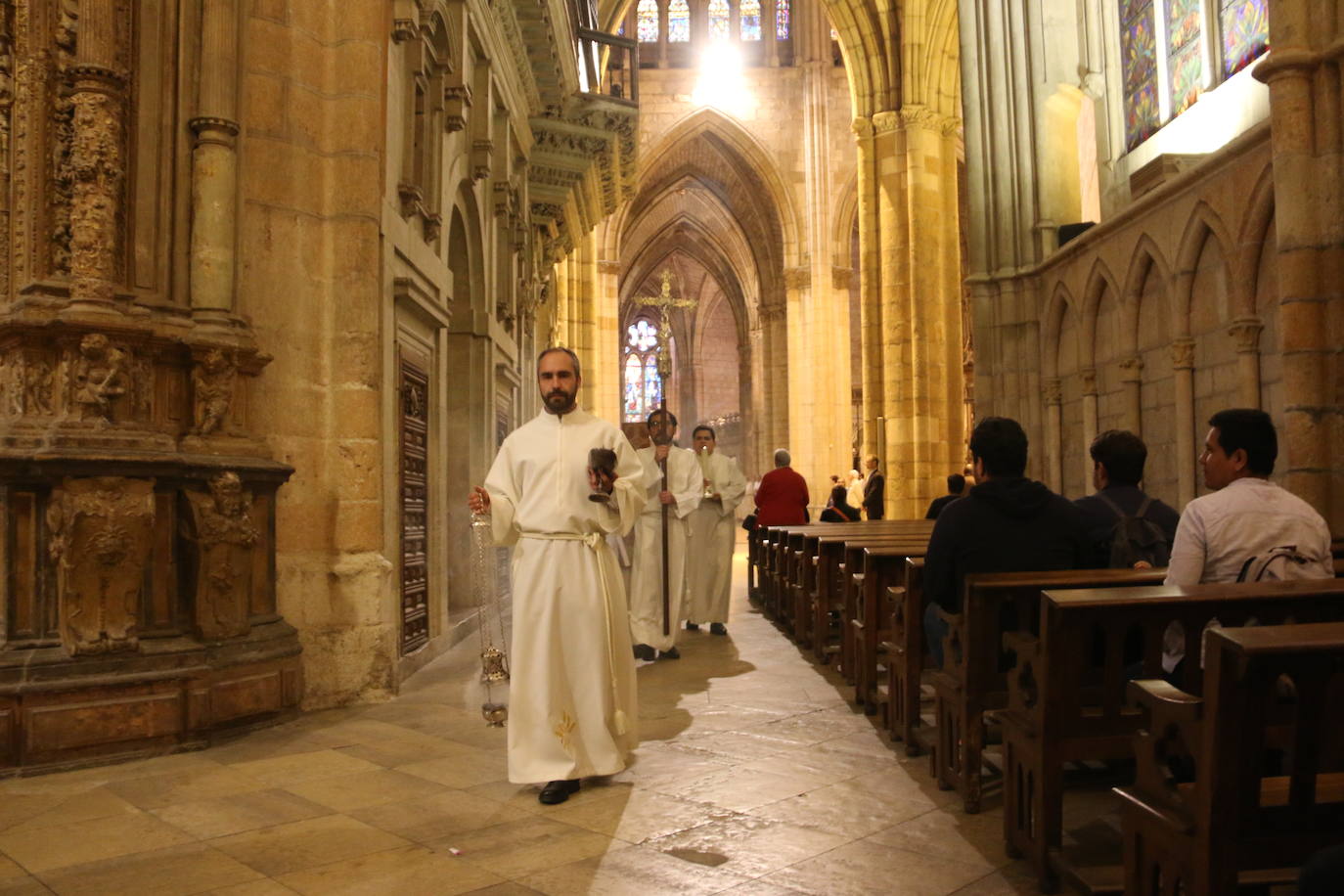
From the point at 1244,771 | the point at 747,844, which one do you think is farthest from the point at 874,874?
the point at 1244,771

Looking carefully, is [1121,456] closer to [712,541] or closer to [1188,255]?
[1188,255]

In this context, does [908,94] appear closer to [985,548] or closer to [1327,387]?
[1327,387]

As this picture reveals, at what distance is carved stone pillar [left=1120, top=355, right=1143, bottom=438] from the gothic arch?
949 millimetres

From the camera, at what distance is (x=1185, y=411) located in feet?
27.6

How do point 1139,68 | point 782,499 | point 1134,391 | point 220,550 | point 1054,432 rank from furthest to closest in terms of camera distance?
1. point 782,499
2. point 1054,432
3. point 1139,68
4. point 1134,391
5. point 220,550

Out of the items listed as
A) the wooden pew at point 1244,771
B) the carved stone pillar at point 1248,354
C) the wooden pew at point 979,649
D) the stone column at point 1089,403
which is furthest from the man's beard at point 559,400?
the stone column at point 1089,403

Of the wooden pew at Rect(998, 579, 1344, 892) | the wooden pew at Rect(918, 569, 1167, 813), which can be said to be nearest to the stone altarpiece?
the wooden pew at Rect(918, 569, 1167, 813)

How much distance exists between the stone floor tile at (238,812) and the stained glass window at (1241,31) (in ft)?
29.4

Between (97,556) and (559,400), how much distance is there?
85.8 inches

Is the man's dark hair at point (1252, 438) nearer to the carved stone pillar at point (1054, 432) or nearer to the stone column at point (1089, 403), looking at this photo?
the stone column at point (1089, 403)

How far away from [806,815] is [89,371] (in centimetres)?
Answer: 368

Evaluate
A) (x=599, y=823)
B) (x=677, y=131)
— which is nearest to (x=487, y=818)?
(x=599, y=823)

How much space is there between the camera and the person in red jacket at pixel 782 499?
11469mm

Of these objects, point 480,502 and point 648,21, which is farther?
point 648,21
